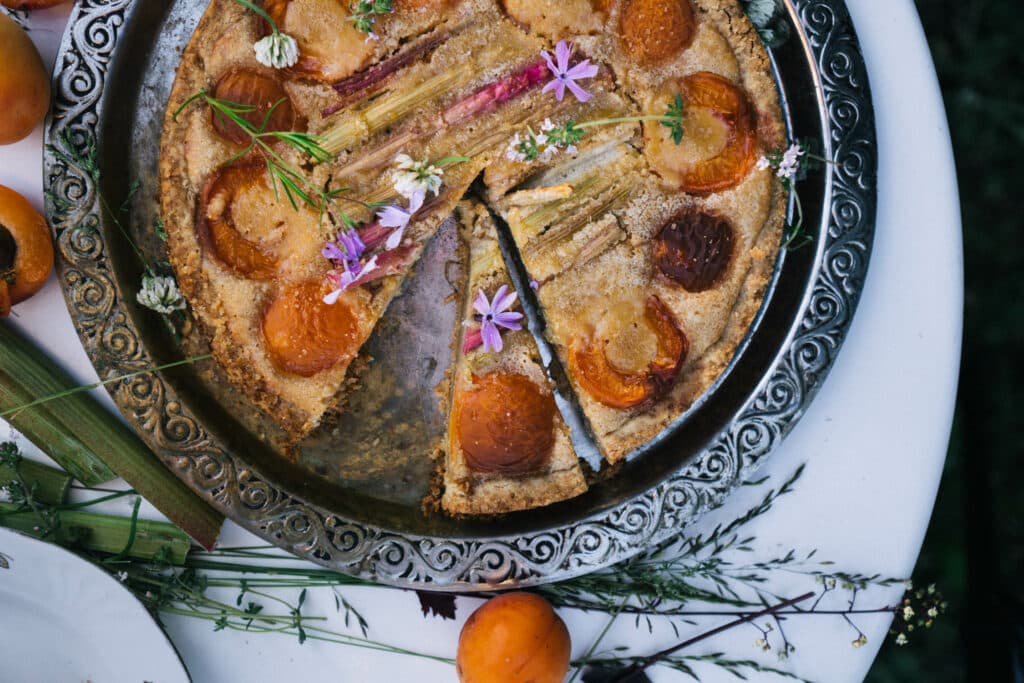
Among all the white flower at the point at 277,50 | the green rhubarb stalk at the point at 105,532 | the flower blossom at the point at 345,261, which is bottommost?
the green rhubarb stalk at the point at 105,532

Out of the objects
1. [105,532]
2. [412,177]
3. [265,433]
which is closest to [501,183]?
[412,177]

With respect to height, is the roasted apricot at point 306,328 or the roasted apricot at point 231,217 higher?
the roasted apricot at point 231,217

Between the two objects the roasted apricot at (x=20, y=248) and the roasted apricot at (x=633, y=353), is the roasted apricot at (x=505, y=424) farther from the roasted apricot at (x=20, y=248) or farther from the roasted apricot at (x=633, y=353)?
the roasted apricot at (x=20, y=248)

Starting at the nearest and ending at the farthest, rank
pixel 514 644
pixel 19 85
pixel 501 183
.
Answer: pixel 19 85 < pixel 514 644 < pixel 501 183

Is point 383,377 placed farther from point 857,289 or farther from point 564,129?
point 857,289

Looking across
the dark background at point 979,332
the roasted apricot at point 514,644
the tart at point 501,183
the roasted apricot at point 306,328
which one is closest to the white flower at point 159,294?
the tart at point 501,183

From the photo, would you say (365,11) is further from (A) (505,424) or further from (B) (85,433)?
(B) (85,433)

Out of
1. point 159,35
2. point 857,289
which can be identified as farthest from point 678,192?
point 159,35
